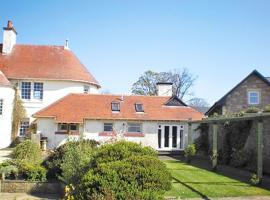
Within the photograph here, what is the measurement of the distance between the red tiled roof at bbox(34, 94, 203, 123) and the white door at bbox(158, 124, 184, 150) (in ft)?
2.90

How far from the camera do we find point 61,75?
35.8 metres

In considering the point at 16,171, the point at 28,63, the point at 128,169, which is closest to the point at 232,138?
the point at 16,171

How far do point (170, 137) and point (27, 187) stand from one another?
645 inches

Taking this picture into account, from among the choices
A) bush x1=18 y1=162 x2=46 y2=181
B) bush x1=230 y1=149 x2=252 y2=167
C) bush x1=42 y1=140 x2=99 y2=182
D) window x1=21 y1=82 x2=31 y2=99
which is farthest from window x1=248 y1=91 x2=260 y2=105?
bush x1=18 y1=162 x2=46 y2=181

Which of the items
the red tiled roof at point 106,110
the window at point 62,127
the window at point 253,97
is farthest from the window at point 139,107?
the window at point 253,97

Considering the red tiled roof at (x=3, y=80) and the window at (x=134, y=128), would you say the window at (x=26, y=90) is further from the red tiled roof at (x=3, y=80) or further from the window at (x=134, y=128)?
the window at (x=134, y=128)

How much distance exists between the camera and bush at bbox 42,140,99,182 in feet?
48.1

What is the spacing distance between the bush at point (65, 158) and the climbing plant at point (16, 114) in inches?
645

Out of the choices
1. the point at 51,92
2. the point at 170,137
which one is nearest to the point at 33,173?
the point at 170,137

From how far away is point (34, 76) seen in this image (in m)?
34.9

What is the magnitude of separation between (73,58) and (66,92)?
4.51 m

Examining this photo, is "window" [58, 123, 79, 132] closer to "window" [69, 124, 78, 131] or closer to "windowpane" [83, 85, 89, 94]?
"window" [69, 124, 78, 131]

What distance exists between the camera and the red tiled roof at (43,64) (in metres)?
35.2

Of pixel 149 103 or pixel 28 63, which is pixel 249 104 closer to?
pixel 149 103
